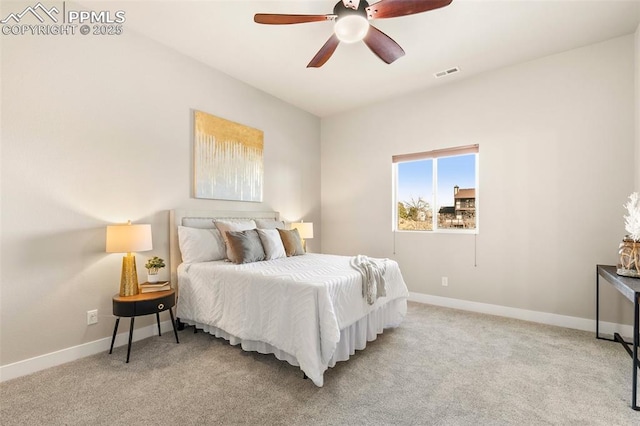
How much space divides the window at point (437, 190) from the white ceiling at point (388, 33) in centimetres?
104

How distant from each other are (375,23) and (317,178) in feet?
9.25

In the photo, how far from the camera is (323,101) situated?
4578 mm

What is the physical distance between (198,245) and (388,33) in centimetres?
285

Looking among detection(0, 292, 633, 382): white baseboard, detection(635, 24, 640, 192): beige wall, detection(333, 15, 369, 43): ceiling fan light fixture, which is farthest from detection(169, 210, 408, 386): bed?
detection(635, 24, 640, 192): beige wall

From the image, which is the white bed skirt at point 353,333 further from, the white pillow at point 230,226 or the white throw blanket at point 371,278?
the white pillow at point 230,226

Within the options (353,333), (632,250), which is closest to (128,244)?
(353,333)

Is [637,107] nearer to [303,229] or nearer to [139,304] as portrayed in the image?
[303,229]

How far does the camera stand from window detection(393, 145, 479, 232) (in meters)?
3.87

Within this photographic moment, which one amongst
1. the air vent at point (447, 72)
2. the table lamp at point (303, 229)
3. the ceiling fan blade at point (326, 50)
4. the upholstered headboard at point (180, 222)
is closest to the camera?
the ceiling fan blade at point (326, 50)

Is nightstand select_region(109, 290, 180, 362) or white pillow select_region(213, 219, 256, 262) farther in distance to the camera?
white pillow select_region(213, 219, 256, 262)

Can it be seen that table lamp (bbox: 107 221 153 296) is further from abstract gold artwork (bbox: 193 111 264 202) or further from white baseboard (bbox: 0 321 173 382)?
abstract gold artwork (bbox: 193 111 264 202)

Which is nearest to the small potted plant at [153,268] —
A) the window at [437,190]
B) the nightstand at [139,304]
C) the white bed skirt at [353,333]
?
the nightstand at [139,304]

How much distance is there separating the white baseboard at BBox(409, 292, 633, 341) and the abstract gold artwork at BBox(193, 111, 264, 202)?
9.19 feet

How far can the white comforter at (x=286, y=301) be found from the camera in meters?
1.99
